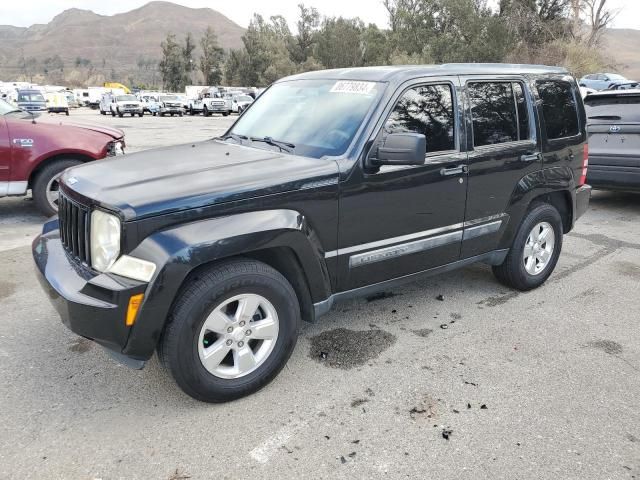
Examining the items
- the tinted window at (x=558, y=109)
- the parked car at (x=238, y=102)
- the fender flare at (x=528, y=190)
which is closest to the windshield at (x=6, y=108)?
the fender flare at (x=528, y=190)

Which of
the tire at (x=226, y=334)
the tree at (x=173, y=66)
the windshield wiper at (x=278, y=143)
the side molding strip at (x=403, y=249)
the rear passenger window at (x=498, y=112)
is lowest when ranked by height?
the tire at (x=226, y=334)

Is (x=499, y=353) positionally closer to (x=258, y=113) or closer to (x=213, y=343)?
(x=213, y=343)

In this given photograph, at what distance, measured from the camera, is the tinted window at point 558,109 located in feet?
14.8

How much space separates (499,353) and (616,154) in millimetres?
4996

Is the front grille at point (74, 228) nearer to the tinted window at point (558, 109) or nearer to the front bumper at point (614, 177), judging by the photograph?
the tinted window at point (558, 109)

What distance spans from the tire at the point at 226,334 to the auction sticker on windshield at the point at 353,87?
1.43 meters

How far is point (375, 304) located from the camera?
14.5 feet

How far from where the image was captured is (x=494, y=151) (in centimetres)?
408

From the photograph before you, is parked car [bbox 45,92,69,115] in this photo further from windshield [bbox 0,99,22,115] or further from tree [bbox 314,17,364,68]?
windshield [bbox 0,99,22,115]

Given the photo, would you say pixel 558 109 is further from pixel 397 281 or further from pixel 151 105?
pixel 151 105

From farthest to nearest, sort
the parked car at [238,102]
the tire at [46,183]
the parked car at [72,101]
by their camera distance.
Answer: the parked car at [72,101] → the parked car at [238,102] → the tire at [46,183]

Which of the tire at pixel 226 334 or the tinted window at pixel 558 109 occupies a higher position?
the tinted window at pixel 558 109

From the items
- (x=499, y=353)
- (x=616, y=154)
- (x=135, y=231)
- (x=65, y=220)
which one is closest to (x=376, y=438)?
(x=499, y=353)

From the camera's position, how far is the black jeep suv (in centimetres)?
273
